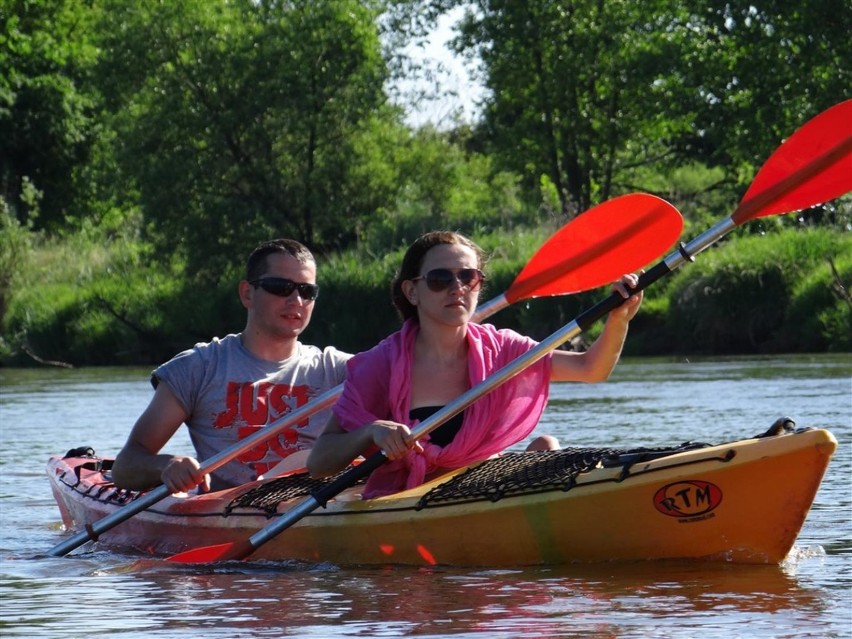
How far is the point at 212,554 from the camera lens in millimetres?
5508

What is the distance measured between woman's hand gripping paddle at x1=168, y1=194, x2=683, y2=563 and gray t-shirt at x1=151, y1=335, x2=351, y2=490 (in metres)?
0.47

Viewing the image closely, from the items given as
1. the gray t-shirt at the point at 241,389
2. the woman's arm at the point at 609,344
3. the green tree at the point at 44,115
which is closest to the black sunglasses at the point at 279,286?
the gray t-shirt at the point at 241,389

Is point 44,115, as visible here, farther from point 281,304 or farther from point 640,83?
point 281,304

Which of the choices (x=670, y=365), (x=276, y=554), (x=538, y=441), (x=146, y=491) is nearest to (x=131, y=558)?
(x=146, y=491)

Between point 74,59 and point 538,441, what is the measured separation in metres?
29.8

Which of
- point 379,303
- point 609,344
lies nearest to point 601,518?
point 609,344

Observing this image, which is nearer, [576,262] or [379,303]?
[576,262]

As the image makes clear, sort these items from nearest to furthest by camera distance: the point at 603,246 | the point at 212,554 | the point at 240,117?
the point at 212,554 < the point at 603,246 < the point at 240,117

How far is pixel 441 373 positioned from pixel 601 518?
0.67m

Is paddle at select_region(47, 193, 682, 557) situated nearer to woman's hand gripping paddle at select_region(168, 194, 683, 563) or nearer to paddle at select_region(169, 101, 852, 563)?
woman's hand gripping paddle at select_region(168, 194, 683, 563)

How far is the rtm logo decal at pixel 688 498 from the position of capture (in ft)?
15.6

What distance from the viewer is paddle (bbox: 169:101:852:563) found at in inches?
206

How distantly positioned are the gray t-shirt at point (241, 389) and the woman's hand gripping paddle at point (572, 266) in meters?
0.47

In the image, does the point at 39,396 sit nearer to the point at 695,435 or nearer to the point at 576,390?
the point at 576,390
